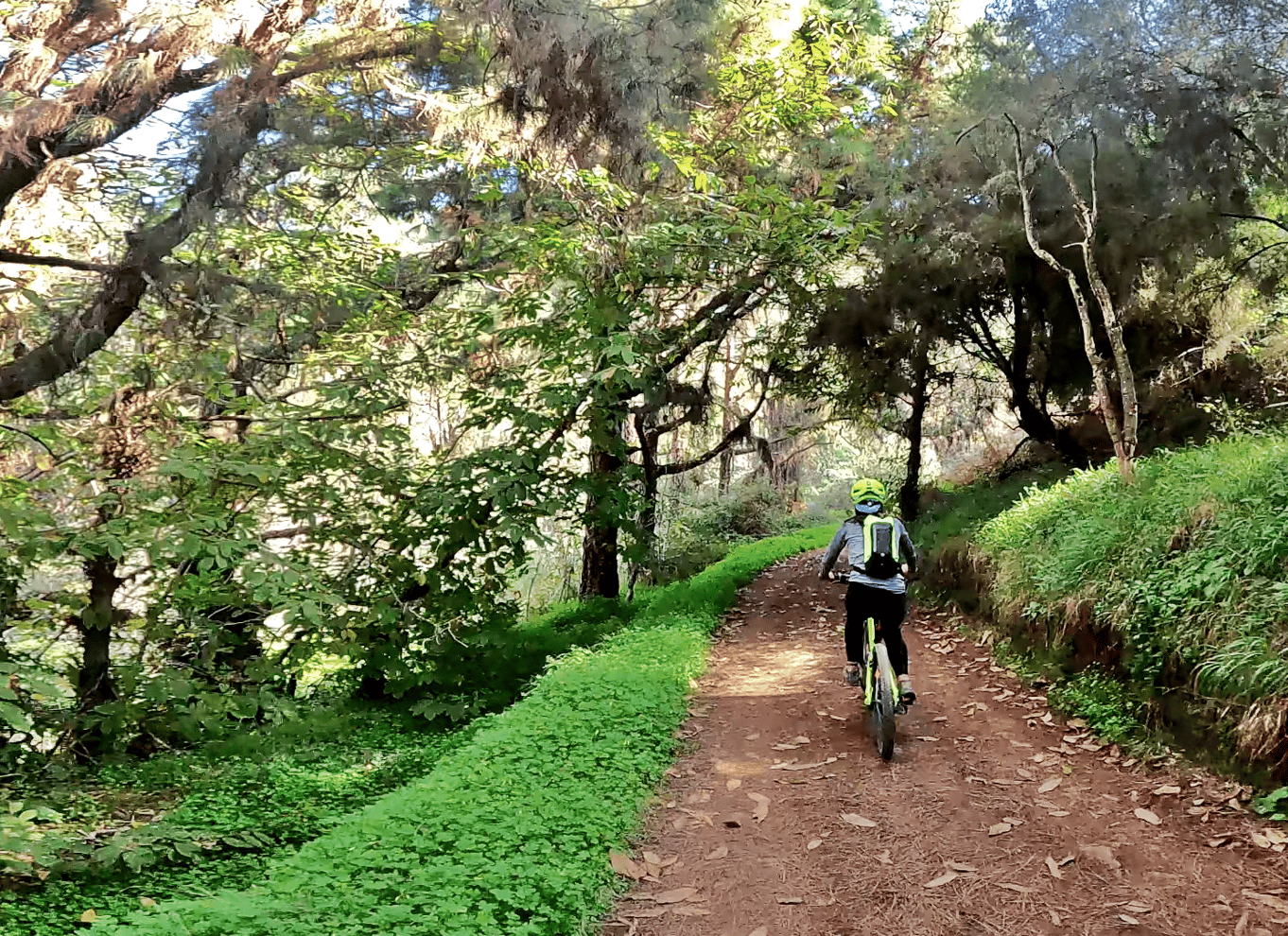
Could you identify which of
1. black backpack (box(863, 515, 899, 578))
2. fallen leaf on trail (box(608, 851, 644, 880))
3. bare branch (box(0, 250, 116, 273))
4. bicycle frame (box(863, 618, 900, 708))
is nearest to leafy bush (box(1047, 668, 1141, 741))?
bicycle frame (box(863, 618, 900, 708))

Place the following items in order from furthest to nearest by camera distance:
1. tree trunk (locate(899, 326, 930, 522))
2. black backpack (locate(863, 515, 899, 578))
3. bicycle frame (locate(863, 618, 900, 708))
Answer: tree trunk (locate(899, 326, 930, 522))
black backpack (locate(863, 515, 899, 578))
bicycle frame (locate(863, 618, 900, 708))

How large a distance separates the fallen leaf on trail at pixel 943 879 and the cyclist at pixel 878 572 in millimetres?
1764

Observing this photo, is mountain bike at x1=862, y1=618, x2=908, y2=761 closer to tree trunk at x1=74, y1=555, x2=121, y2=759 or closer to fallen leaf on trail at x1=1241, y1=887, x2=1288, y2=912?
fallen leaf on trail at x1=1241, y1=887, x2=1288, y2=912

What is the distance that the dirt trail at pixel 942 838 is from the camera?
3697 mm

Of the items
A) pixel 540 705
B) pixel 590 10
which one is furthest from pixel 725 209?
pixel 540 705

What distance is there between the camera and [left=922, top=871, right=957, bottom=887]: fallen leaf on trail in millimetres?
3975

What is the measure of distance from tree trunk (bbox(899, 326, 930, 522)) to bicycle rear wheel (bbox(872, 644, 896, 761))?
8.65m

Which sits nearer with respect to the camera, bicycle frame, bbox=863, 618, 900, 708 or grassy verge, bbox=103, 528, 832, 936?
grassy verge, bbox=103, 528, 832, 936

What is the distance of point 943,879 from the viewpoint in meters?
4.01

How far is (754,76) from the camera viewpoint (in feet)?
35.6

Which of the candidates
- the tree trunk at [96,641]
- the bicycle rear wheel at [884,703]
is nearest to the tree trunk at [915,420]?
the bicycle rear wheel at [884,703]

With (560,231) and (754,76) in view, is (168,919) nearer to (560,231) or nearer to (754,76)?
(560,231)

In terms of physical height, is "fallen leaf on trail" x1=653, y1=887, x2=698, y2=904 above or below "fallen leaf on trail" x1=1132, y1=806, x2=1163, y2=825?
above

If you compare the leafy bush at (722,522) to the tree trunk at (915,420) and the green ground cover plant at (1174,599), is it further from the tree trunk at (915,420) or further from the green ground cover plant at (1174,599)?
the green ground cover plant at (1174,599)
